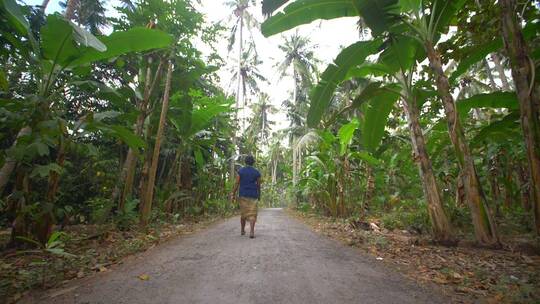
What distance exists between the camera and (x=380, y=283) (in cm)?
284

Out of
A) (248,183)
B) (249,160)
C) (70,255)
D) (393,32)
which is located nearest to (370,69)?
(393,32)

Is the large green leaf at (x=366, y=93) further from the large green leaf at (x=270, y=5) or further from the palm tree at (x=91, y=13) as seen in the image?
the palm tree at (x=91, y=13)

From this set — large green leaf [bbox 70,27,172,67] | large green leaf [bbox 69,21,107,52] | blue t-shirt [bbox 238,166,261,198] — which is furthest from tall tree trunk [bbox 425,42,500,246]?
large green leaf [bbox 69,21,107,52]

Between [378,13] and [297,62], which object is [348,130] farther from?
[297,62]

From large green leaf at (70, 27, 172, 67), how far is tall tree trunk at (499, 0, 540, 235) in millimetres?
4042

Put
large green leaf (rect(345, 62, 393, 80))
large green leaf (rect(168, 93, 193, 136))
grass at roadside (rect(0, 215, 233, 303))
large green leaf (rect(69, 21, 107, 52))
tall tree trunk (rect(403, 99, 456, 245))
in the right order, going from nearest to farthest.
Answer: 1. grass at roadside (rect(0, 215, 233, 303))
2. large green leaf (rect(69, 21, 107, 52))
3. tall tree trunk (rect(403, 99, 456, 245))
4. large green leaf (rect(345, 62, 393, 80))
5. large green leaf (rect(168, 93, 193, 136))

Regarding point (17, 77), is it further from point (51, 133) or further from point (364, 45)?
point (364, 45)

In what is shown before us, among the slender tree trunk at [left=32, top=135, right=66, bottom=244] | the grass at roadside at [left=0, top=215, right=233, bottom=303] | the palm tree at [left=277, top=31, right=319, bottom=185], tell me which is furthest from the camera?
the palm tree at [left=277, top=31, right=319, bottom=185]

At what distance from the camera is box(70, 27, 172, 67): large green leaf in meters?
4.01

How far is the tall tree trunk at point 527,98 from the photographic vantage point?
9.51ft

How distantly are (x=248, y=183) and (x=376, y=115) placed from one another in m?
2.69

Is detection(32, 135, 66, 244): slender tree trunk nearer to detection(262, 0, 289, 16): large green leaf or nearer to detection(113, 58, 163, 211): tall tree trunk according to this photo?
detection(113, 58, 163, 211): tall tree trunk

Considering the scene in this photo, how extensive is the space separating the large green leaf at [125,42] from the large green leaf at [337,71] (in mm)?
2406

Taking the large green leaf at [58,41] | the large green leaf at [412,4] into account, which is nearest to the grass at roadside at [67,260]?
the large green leaf at [58,41]
